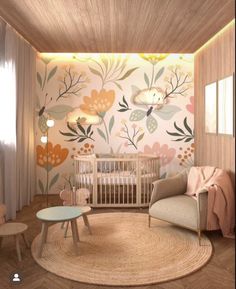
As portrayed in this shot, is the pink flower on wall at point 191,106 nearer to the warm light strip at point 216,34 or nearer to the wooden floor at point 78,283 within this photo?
the warm light strip at point 216,34

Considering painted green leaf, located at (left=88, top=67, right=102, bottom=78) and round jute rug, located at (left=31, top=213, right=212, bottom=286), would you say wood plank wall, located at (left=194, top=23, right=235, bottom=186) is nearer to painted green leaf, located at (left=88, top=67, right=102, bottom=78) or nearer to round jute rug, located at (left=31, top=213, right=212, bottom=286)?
round jute rug, located at (left=31, top=213, right=212, bottom=286)

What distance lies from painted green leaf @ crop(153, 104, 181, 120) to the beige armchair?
135cm

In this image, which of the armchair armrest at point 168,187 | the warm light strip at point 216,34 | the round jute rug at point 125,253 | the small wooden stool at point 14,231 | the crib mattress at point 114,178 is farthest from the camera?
the crib mattress at point 114,178

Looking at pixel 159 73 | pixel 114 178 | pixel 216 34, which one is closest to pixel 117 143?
pixel 114 178

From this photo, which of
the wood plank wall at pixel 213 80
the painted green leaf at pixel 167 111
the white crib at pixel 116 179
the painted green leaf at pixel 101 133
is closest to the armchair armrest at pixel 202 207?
the wood plank wall at pixel 213 80

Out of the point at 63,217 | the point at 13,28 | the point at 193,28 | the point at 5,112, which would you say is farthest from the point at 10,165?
the point at 193,28

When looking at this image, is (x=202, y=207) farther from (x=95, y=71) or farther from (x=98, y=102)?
(x=95, y=71)

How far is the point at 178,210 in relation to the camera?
3070mm

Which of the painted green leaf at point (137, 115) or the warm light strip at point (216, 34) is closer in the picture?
the warm light strip at point (216, 34)

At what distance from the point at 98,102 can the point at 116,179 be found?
1.36 metres

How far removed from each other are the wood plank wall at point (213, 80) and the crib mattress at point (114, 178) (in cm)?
90

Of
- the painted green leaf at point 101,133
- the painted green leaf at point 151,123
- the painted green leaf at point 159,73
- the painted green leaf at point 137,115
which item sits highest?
the painted green leaf at point 159,73

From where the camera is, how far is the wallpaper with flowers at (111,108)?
15.7 ft

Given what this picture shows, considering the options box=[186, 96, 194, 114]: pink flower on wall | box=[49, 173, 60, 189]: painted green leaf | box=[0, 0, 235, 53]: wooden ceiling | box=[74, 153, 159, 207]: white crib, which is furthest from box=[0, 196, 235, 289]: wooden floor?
box=[186, 96, 194, 114]: pink flower on wall
